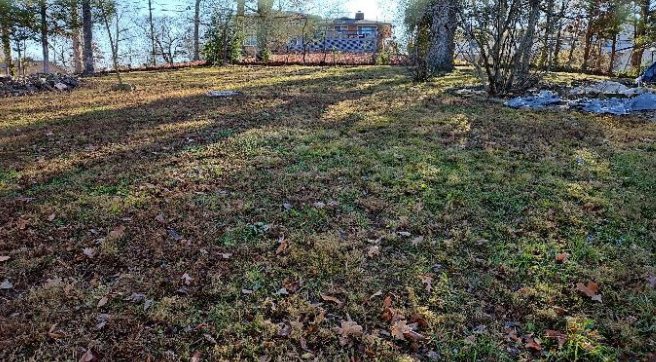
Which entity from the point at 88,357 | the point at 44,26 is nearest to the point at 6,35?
the point at 44,26

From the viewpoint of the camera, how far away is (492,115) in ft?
29.9

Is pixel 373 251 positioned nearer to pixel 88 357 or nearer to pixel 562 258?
pixel 562 258

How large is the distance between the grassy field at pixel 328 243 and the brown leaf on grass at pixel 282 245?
0.06 feet

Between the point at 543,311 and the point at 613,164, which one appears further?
the point at 613,164

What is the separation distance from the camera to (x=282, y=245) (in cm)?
411

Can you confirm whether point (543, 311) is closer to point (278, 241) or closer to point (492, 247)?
point (492, 247)

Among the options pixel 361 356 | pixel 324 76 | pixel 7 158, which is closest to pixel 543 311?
pixel 361 356

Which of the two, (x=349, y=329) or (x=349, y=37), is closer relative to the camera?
(x=349, y=329)

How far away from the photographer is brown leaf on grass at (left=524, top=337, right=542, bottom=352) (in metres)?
2.95

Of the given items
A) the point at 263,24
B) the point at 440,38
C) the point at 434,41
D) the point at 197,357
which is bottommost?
the point at 197,357

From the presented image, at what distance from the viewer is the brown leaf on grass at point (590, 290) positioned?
11.3 feet

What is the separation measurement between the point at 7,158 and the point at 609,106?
11641mm

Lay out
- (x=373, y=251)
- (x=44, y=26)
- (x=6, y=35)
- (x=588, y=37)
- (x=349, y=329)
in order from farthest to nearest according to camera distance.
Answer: (x=6, y=35)
(x=588, y=37)
(x=44, y=26)
(x=373, y=251)
(x=349, y=329)

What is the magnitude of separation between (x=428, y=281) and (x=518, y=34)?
30.0 ft
